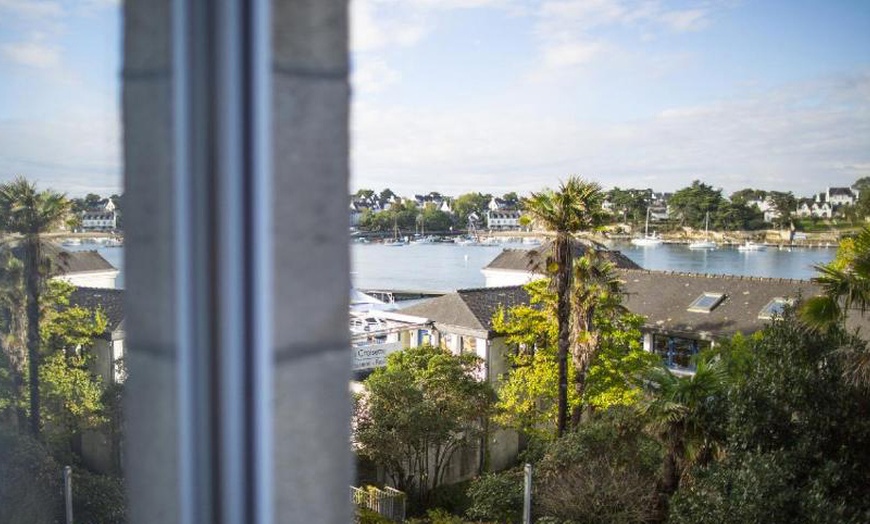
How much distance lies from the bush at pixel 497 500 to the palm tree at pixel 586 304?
6.12ft

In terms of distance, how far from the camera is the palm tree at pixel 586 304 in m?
7.72

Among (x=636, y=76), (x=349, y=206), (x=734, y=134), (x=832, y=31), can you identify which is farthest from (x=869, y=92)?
(x=349, y=206)

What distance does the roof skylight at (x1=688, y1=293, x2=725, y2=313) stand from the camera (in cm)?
939

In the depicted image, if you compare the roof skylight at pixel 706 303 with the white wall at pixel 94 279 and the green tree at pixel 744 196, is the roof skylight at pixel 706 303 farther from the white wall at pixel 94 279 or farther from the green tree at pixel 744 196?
the white wall at pixel 94 279

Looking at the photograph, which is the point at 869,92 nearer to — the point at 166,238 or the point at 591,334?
the point at 591,334

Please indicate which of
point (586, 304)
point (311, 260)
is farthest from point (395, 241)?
point (586, 304)

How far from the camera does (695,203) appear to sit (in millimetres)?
13180

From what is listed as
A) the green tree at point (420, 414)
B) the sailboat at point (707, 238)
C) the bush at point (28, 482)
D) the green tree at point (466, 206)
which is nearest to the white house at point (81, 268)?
the bush at point (28, 482)

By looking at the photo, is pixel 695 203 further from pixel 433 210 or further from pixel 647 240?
pixel 433 210

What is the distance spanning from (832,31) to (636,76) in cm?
361

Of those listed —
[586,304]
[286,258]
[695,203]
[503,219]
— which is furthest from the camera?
[695,203]

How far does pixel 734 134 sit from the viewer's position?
601 inches

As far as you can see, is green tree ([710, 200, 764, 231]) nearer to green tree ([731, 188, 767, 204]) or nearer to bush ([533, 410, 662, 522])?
green tree ([731, 188, 767, 204])

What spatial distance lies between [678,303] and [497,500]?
16.5 feet
